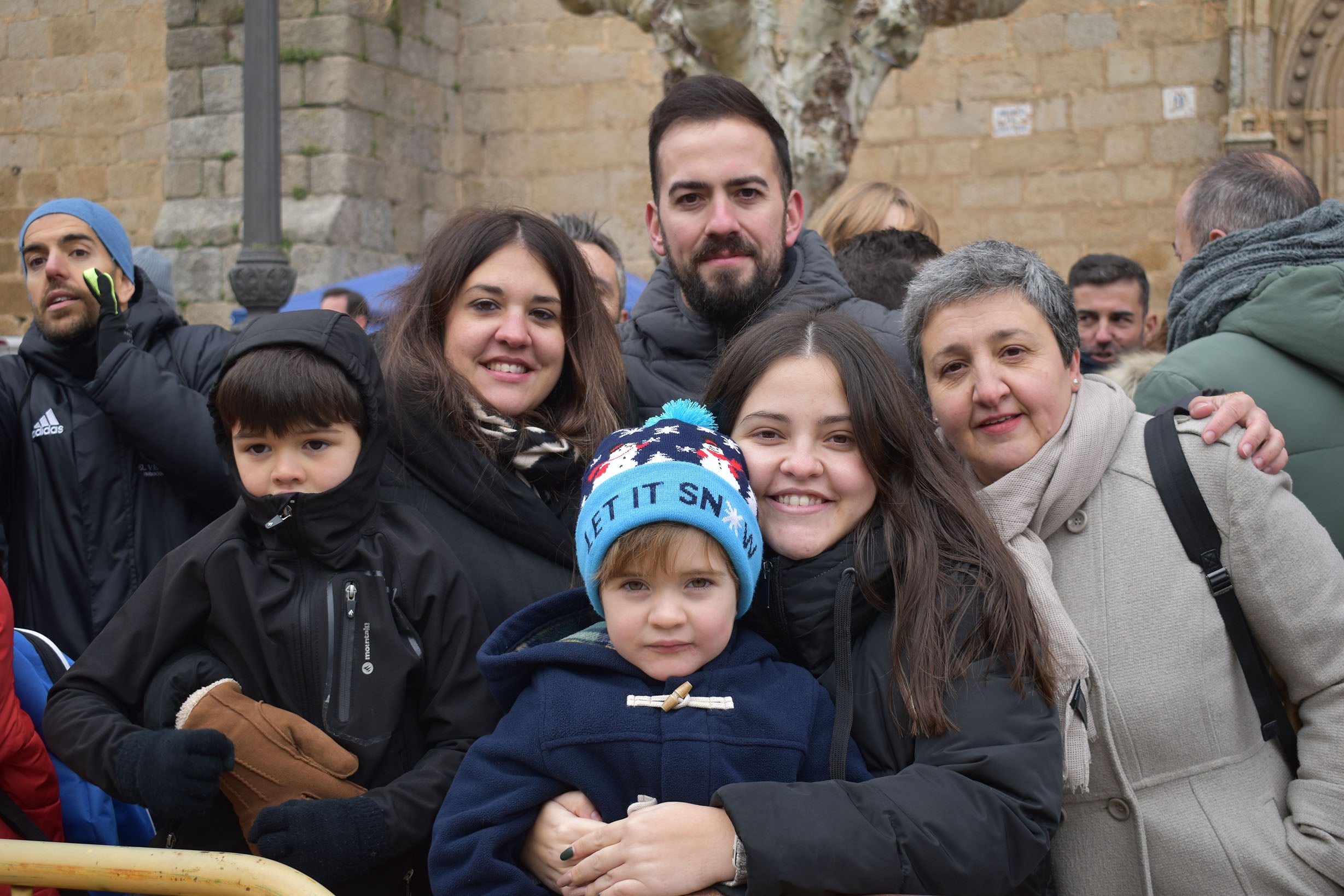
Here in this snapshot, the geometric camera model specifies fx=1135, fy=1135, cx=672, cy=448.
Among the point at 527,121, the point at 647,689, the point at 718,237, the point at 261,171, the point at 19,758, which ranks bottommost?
the point at 19,758

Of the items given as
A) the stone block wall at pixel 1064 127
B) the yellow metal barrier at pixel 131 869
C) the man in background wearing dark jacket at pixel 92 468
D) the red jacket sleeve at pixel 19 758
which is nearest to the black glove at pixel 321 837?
the yellow metal barrier at pixel 131 869

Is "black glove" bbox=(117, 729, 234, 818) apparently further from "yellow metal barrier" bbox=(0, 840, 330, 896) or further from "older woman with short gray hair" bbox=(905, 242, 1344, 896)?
"older woman with short gray hair" bbox=(905, 242, 1344, 896)

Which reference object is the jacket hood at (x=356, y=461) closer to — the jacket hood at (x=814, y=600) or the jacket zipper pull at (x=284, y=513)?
the jacket zipper pull at (x=284, y=513)

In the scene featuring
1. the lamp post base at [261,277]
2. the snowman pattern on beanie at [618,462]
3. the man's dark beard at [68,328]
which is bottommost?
the snowman pattern on beanie at [618,462]

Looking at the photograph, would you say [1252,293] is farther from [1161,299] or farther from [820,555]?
[1161,299]

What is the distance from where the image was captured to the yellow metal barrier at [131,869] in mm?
1554

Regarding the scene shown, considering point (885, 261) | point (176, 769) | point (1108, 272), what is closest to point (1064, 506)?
point (176, 769)

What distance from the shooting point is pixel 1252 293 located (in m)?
2.67

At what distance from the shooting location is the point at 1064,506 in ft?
6.77

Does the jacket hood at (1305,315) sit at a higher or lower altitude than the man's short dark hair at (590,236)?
lower

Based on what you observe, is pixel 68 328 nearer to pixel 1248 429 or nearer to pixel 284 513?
pixel 284 513

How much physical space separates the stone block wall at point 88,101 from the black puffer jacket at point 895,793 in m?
11.7

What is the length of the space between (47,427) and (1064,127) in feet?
29.4

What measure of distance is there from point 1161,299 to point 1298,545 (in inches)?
335
